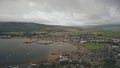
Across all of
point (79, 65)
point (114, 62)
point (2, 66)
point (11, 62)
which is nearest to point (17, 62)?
point (11, 62)

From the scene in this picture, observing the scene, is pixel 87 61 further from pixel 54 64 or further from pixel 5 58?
pixel 5 58

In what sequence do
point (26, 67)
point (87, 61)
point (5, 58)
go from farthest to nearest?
point (5, 58)
point (87, 61)
point (26, 67)

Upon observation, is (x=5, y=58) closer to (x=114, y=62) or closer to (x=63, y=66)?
(x=63, y=66)

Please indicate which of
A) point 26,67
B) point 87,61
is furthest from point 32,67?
point 87,61

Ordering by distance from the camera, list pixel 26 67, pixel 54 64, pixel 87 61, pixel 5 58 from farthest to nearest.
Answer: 1. pixel 5 58
2. pixel 87 61
3. pixel 54 64
4. pixel 26 67

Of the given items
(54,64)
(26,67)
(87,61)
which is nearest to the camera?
(26,67)

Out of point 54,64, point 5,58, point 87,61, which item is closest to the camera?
point 54,64

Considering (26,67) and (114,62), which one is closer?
(26,67)

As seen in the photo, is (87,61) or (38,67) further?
(87,61)

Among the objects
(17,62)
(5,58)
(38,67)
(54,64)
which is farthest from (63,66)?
(5,58)
